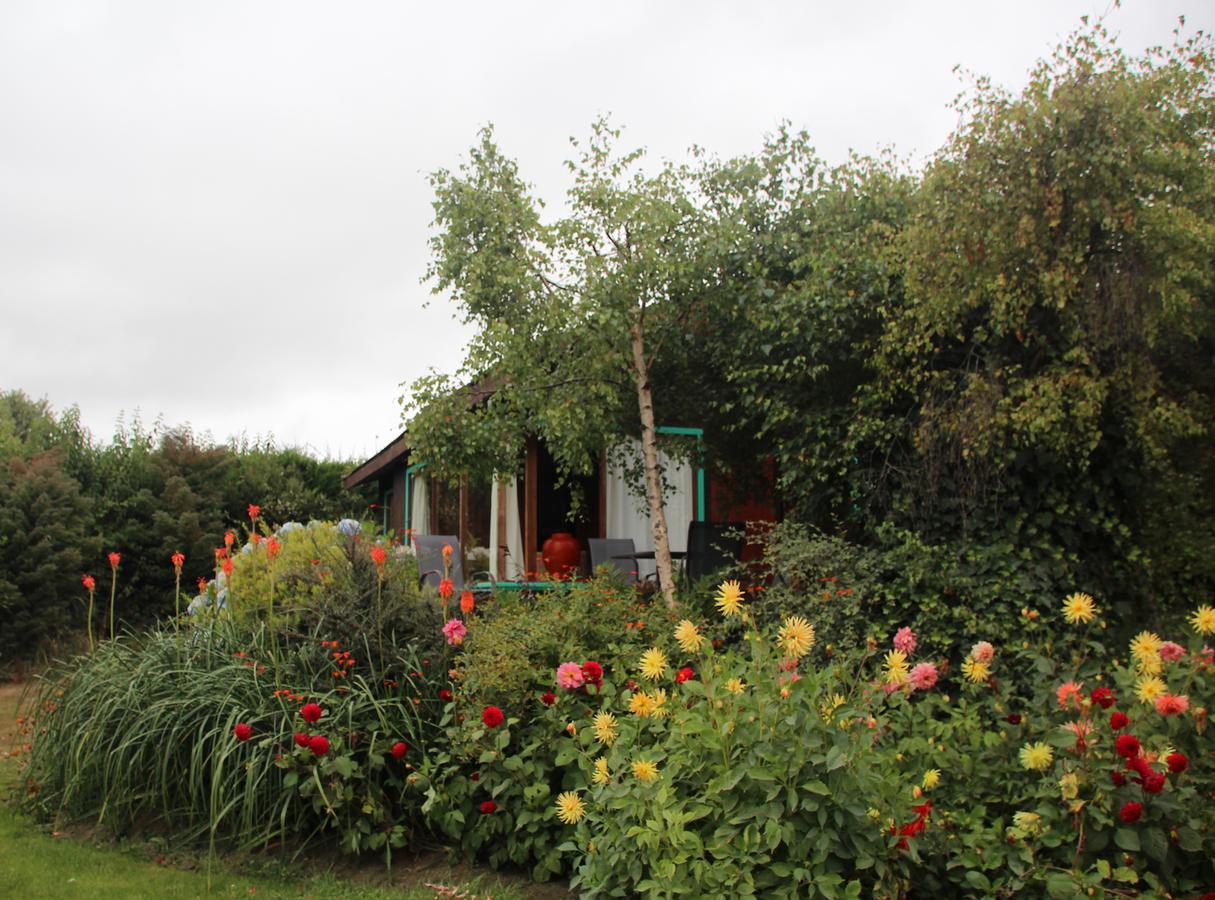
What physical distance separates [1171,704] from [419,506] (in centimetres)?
1321

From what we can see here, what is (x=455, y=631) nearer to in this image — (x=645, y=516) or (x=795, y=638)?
(x=795, y=638)

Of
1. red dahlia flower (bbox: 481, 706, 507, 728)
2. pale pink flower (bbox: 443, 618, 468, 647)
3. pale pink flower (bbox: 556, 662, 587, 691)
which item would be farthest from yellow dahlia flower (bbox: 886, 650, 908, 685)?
pale pink flower (bbox: 443, 618, 468, 647)

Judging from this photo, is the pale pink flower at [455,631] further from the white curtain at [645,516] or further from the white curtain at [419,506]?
the white curtain at [419,506]

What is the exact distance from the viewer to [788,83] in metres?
8.23

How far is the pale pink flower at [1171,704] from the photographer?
2881mm

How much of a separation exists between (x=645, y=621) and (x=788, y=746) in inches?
75.5

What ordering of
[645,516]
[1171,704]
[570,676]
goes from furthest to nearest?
[645,516], [570,676], [1171,704]

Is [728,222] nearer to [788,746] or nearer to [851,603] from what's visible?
[851,603]

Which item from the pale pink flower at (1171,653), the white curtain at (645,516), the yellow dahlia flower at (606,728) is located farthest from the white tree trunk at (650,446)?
the pale pink flower at (1171,653)

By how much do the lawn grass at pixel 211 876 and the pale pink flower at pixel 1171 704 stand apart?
7.21ft

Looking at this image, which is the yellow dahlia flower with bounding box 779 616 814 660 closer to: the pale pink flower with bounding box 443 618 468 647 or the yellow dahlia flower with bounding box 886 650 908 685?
the yellow dahlia flower with bounding box 886 650 908 685

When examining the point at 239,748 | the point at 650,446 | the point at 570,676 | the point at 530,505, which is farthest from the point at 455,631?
the point at 530,505

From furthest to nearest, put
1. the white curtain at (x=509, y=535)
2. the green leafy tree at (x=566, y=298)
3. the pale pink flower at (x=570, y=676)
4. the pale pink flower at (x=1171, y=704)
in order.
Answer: the white curtain at (x=509, y=535), the green leafy tree at (x=566, y=298), the pale pink flower at (x=570, y=676), the pale pink flower at (x=1171, y=704)

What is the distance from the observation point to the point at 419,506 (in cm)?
1531
